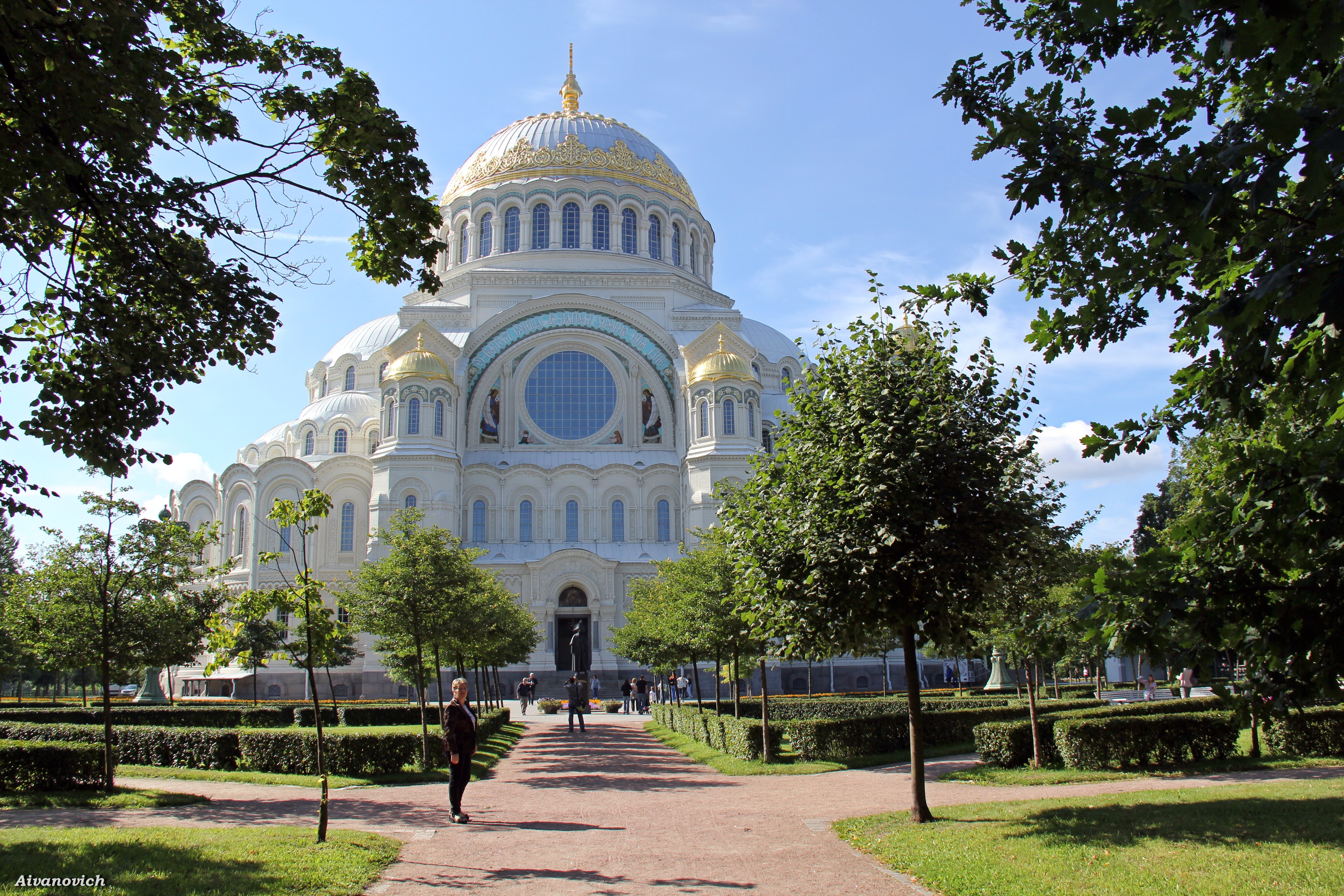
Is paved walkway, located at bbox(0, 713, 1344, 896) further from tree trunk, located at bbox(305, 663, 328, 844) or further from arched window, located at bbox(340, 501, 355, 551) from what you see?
arched window, located at bbox(340, 501, 355, 551)

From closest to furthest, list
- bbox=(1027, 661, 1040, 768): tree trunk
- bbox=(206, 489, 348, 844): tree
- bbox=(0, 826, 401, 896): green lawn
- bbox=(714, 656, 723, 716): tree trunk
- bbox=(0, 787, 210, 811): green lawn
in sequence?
bbox=(0, 826, 401, 896): green lawn < bbox=(206, 489, 348, 844): tree < bbox=(0, 787, 210, 811): green lawn < bbox=(1027, 661, 1040, 768): tree trunk < bbox=(714, 656, 723, 716): tree trunk

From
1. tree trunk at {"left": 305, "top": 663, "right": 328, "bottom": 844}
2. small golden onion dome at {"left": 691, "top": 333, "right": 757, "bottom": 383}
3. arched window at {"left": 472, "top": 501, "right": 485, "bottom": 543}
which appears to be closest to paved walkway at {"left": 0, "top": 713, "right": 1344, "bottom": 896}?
tree trunk at {"left": 305, "top": 663, "right": 328, "bottom": 844}

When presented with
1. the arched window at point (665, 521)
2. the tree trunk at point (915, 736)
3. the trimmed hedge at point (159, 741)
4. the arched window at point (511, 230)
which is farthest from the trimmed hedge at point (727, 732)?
the arched window at point (511, 230)

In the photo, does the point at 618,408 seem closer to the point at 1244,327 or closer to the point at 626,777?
the point at 626,777

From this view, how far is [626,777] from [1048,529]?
806 cm

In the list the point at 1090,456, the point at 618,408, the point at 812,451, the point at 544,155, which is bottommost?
the point at 1090,456

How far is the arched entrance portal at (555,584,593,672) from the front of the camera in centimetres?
4366

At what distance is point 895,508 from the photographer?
1038 cm

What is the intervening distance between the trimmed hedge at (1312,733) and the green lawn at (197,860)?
13231 millimetres

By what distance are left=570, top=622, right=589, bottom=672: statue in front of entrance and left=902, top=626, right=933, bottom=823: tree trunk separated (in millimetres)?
31527

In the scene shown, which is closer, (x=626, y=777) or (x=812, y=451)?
(x=812, y=451)

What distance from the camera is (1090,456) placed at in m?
5.88

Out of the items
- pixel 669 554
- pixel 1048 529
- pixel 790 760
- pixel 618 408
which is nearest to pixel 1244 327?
pixel 1048 529

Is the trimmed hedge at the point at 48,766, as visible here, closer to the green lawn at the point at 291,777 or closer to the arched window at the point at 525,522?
the green lawn at the point at 291,777
